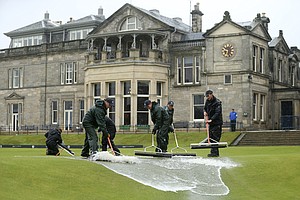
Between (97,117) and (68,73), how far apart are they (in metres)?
43.8

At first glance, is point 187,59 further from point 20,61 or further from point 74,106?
point 20,61

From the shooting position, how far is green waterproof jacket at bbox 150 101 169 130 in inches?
880

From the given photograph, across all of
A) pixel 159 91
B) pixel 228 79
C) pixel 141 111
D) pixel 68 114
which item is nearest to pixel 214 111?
pixel 228 79

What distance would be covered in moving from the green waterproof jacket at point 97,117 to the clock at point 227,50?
111ft

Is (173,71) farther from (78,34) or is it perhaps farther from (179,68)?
(78,34)

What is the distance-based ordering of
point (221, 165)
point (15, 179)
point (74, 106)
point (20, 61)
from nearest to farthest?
point (15, 179) → point (221, 165) → point (74, 106) → point (20, 61)

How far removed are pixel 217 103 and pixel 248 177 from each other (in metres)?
4.44

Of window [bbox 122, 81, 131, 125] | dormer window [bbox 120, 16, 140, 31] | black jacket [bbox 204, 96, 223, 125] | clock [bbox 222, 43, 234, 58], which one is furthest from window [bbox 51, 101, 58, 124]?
black jacket [bbox 204, 96, 223, 125]

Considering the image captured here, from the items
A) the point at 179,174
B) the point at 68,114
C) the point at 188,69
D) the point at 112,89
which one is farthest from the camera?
the point at 68,114

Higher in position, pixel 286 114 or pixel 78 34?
pixel 78 34

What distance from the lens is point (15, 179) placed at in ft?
47.2

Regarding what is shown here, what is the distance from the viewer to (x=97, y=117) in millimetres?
19406

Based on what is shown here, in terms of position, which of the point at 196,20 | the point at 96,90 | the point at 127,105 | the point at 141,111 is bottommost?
the point at 141,111

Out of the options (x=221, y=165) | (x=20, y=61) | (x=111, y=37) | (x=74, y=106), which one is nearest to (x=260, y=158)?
(x=221, y=165)
